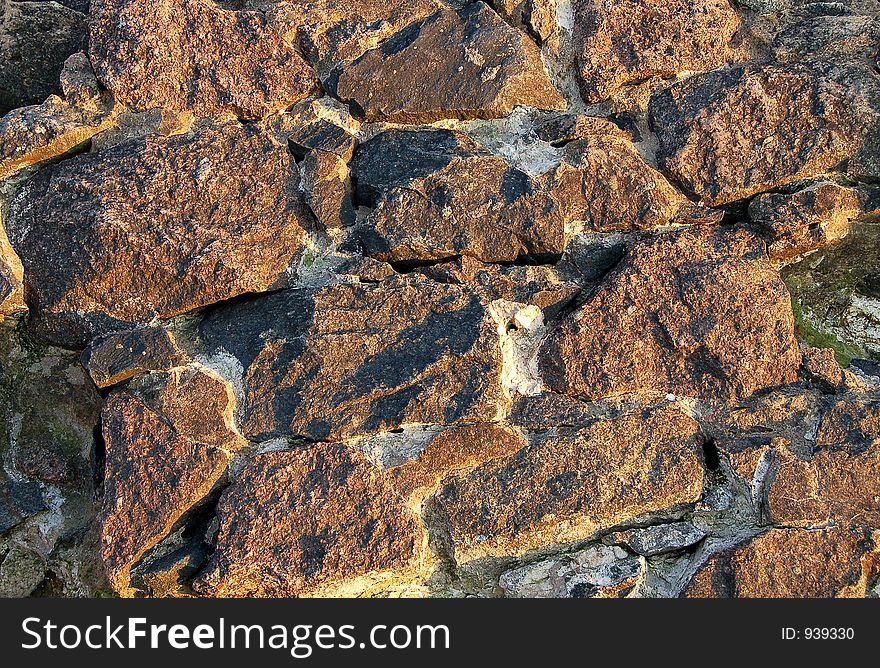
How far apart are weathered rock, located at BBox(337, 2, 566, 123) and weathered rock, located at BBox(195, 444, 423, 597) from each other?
0.99 metres

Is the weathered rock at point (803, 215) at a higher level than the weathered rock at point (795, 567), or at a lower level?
higher

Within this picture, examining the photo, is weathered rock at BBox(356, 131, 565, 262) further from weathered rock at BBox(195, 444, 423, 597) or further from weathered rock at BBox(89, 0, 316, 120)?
weathered rock at BBox(195, 444, 423, 597)

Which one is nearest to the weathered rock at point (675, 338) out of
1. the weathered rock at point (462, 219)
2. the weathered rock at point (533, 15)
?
the weathered rock at point (462, 219)

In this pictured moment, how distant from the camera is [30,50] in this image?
8.29 feet

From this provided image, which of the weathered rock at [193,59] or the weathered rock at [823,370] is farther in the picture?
the weathered rock at [193,59]

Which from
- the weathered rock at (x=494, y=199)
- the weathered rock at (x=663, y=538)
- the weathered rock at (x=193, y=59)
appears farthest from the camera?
the weathered rock at (x=193, y=59)

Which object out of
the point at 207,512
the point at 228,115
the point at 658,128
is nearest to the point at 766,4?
the point at 658,128

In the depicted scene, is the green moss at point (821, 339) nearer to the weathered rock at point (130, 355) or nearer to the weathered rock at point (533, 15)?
the weathered rock at point (533, 15)

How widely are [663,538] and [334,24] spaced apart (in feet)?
5.51

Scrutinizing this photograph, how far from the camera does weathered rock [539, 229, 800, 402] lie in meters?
2.16

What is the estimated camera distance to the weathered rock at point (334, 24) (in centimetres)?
244

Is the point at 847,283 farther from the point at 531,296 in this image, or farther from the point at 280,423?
the point at 280,423

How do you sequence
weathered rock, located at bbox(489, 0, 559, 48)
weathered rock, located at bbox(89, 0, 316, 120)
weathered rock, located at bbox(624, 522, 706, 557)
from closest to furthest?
weathered rock, located at bbox(624, 522, 706, 557)
weathered rock, located at bbox(89, 0, 316, 120)
weathered rock, located at bbox(489, 0, 559, 48)

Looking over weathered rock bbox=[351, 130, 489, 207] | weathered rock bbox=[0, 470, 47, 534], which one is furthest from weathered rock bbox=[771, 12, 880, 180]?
weathered rock bbox=[0, 470, 47, 534]
